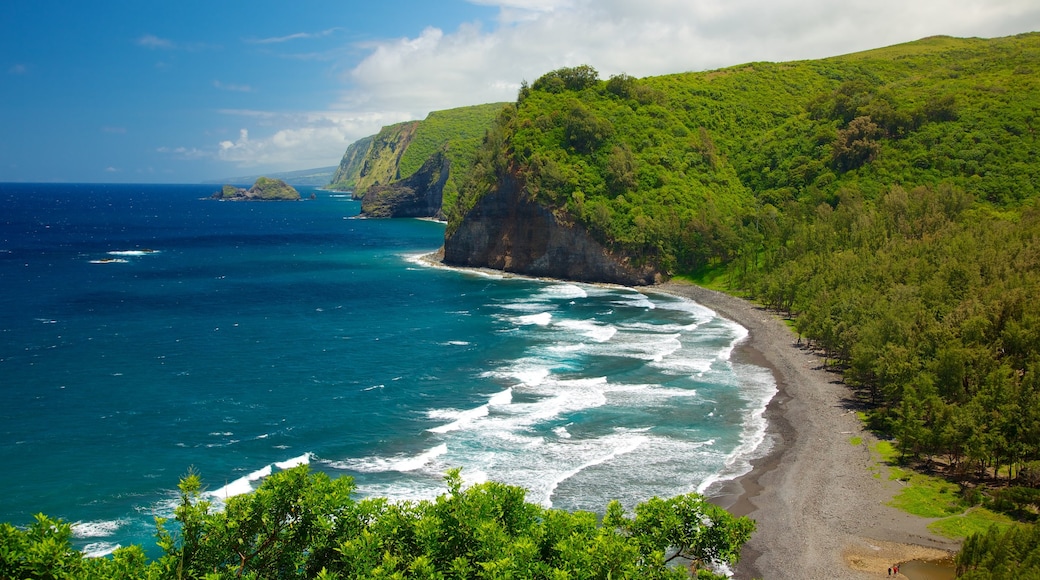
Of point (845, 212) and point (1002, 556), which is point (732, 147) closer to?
point (845, 212)

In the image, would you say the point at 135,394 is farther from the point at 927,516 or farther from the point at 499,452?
the point at 927,516

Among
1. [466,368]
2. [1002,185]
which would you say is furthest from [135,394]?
[1002,185]

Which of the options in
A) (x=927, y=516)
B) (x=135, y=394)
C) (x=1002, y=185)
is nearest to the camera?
(x=927, y=516)

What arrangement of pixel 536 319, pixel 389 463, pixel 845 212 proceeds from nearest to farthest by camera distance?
pixel 389 463 → pixel 536 319 → pixel 845 212

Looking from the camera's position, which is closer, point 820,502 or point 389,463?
point 820,502

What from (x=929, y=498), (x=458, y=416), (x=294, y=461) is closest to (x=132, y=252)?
(x=458, y=416)

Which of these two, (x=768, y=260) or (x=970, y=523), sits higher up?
(x=768, y=260)

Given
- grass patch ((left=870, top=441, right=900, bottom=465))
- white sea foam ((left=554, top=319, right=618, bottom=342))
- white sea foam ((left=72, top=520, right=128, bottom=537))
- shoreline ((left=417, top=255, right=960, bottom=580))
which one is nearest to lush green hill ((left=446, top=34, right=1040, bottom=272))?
white sea foam ((left=554, top=319, right=618, bottom=342))
